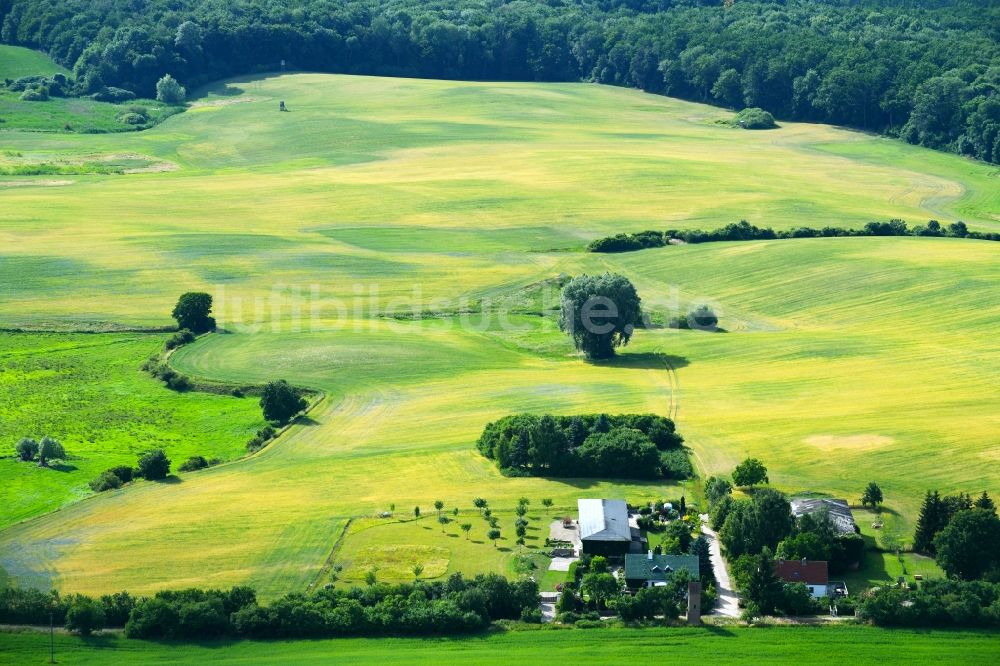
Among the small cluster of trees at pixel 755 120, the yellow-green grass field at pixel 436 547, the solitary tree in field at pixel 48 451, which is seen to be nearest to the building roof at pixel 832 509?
the yellow-green grass field at pixel 436 547

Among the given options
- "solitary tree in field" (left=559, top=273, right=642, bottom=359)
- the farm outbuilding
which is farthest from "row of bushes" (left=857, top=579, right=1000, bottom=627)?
"solitary tree in field" (left=559, top=273, right=642, bottom=359)

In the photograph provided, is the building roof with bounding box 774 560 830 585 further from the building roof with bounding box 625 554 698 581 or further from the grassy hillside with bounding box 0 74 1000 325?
the grassy hillside with bounding box 0 74 1000 325

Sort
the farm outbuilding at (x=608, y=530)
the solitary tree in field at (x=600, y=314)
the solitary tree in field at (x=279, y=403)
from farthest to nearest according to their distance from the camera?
the solitary tree in field at (x=600, y=314), the solitary tree in field at (x=279, y=403), the farm outbuilding at (x=608, y=530)

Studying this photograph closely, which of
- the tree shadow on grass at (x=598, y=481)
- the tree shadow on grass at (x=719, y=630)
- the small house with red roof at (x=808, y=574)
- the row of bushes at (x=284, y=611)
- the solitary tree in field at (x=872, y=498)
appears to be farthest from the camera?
the tree shadow on grass at (x=598, y=481)

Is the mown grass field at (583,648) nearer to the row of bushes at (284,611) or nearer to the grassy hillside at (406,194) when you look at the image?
the row of bushes at (284,611)

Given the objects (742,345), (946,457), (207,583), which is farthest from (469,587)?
(742,345)
